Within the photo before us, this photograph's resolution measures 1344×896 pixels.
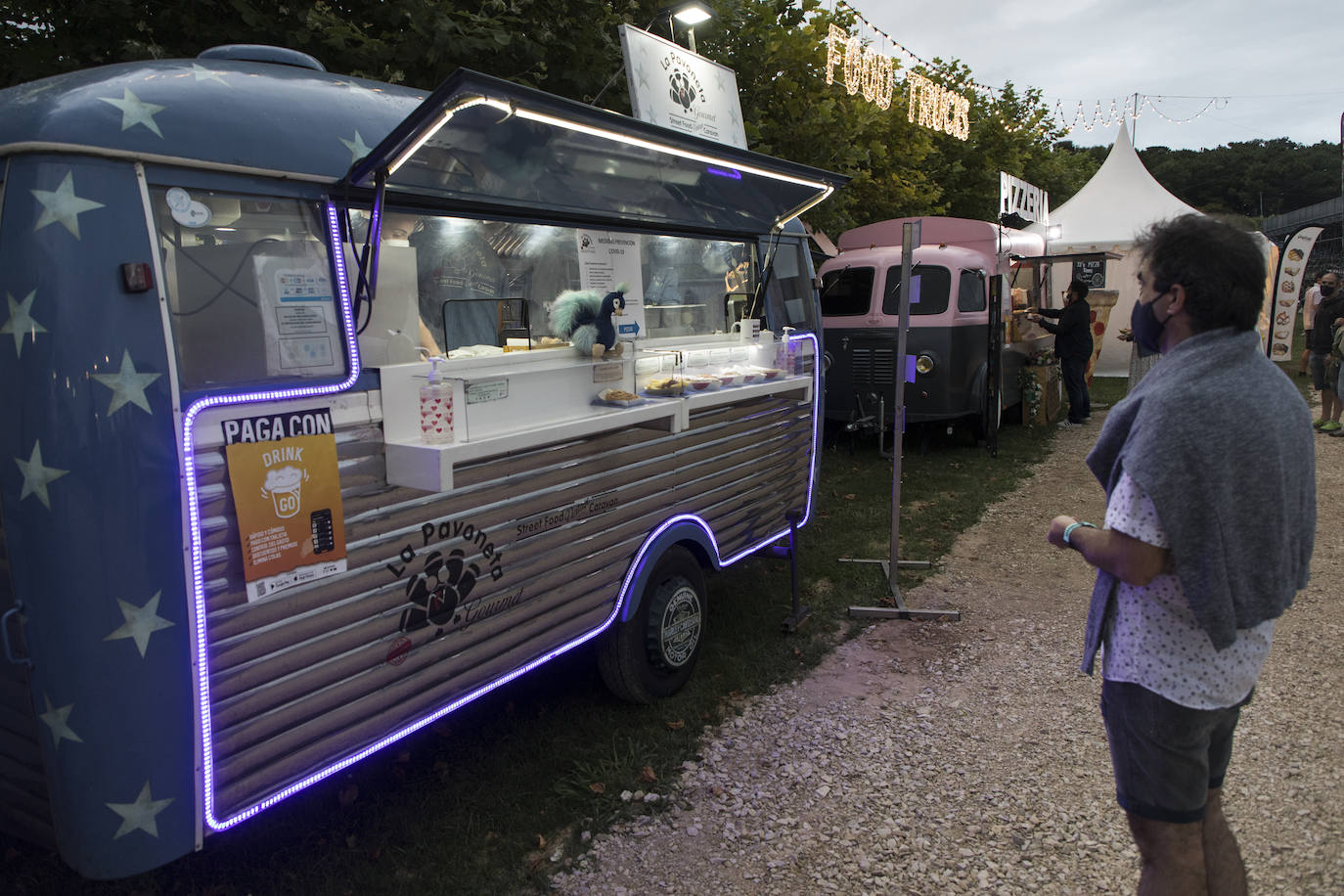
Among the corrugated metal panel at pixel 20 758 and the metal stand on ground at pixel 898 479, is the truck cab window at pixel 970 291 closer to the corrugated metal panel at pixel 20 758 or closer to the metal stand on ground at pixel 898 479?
the metal stand on ground at pixel 898 479

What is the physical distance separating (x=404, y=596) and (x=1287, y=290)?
17.0 metres

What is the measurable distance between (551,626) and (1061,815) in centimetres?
206

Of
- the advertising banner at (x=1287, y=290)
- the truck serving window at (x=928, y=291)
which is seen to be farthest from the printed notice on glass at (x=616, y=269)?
the advertising banner at (x=1287, y=290)

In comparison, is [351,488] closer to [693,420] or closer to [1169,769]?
[693,420]

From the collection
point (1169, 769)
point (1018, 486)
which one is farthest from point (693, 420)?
point (1018, 486)

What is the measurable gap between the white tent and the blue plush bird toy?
1470cm

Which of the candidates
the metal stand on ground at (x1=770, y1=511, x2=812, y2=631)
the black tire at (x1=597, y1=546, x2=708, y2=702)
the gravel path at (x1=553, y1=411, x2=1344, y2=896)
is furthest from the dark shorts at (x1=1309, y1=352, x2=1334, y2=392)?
the black tire at (x1=597, y1=546, x2=708, y2=702)

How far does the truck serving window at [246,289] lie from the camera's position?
7.11ft

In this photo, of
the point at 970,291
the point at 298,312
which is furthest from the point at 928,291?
the point at 298,312

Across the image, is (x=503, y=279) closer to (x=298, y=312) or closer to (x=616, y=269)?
(x=616, y=269)

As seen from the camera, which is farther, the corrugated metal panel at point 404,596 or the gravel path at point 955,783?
the gravel path at point 955,783

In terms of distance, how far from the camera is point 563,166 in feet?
10.7

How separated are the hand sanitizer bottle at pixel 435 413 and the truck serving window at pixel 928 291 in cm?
803

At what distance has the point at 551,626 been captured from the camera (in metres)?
3.27
